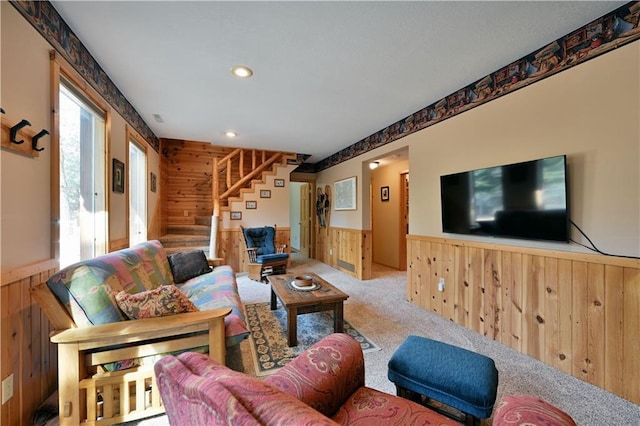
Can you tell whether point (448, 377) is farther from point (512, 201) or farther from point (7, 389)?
point (7, 389)

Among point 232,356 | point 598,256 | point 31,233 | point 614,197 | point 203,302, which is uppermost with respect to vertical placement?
point 614,197

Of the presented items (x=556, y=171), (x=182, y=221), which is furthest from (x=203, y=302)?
(x=182, y=221)

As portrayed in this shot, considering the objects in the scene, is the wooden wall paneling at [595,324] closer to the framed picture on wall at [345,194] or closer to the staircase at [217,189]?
the framed picture on wall at [345,194]

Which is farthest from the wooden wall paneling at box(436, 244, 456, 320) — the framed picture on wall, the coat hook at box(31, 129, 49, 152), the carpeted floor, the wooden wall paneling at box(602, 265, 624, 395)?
the coat hook at box(31, 129, 49, 152)

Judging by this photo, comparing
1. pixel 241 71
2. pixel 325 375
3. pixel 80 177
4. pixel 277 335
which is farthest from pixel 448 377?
pixel 80 177

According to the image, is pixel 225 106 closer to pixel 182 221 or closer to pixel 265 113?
pixel 265 113

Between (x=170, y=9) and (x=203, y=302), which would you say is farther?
(x=203, y=302)

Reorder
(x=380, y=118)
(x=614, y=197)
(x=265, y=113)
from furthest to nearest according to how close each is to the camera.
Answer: (x=380, y=118) < (x=265, y=113) < (x=614, y=197)

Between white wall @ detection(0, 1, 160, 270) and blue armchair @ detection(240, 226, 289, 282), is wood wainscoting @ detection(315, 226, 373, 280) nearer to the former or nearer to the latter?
blue armchair @ detection(240, 226, 289, 282)

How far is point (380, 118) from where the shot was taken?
3.48 metres

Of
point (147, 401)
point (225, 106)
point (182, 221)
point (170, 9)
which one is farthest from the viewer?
point (182, 221)

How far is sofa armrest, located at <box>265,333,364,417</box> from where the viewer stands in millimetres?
914

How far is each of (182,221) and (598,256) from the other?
248 inches

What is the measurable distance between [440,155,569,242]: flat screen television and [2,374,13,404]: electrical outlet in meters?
3.38
